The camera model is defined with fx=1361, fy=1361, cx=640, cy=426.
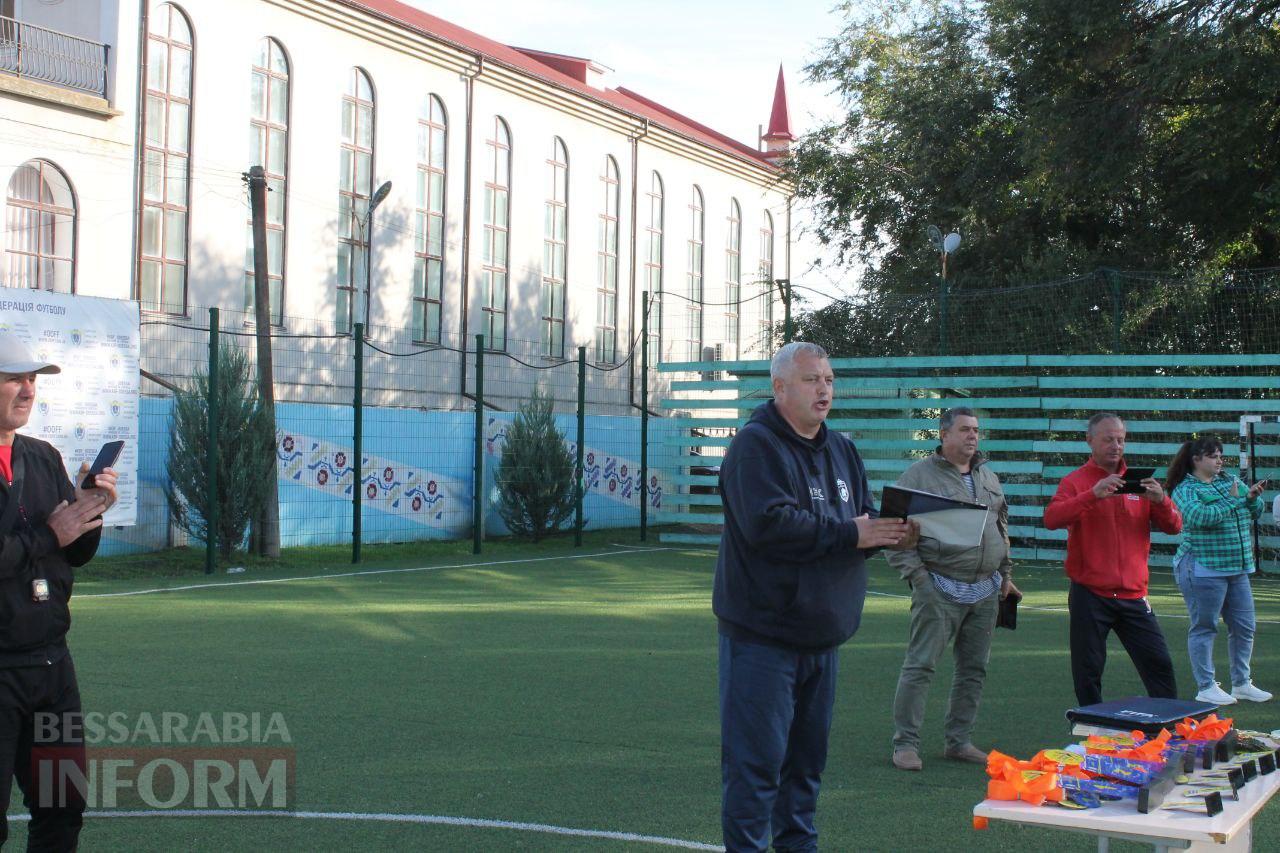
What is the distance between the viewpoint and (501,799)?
238 inches

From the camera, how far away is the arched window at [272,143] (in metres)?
27.6

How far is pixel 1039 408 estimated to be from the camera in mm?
19391

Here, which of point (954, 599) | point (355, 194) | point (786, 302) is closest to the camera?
point (954, 599)

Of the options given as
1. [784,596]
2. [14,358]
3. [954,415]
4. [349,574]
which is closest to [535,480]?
[349,574]

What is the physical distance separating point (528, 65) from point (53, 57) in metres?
14.8

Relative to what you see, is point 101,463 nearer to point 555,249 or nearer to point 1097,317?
point 1097,317

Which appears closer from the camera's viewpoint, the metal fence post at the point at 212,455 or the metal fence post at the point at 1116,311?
the metal fence post at the point at 212,455

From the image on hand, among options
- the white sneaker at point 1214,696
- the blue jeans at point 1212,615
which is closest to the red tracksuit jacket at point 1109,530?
the blue jeans at point 1212,615

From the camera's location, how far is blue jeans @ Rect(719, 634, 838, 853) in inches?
176

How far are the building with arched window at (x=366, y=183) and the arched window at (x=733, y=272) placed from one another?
0.17 meters

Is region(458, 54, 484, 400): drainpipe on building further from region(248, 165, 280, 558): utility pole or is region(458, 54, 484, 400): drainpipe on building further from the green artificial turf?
the green artificial turf

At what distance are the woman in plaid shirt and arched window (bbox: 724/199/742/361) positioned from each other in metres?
34.3

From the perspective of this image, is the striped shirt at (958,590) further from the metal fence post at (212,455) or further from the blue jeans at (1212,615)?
the metal fence post at (212,455)

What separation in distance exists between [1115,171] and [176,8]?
17418 mm
